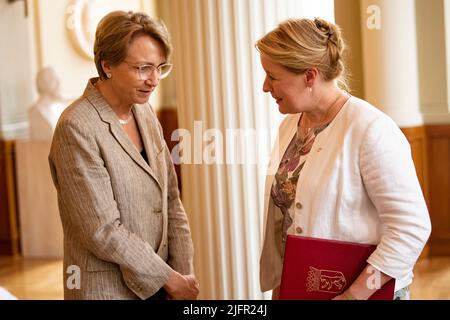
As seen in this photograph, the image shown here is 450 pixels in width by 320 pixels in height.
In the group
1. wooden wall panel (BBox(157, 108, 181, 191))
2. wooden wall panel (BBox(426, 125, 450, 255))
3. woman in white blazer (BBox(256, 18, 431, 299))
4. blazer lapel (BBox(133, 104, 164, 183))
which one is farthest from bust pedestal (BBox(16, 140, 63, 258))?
woman in white blazer (BBox(256, 18, 431, 299))

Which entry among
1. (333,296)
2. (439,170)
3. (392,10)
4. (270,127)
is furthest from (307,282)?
(439,170)

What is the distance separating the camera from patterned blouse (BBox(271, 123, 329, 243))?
75.2 inches

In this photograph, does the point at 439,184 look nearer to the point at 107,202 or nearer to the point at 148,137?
the point at 148,137

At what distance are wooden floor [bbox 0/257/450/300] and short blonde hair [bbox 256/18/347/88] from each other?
118 inches

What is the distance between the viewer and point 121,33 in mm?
1915

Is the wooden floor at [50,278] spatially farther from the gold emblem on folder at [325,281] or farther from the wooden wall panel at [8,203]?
the gold emblem on folder at [325,281]

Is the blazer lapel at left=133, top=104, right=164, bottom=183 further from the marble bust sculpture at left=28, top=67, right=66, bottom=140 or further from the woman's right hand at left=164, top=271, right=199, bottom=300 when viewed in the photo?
the marble bust sculpture at left=28, top=67, right=66, bottom=140

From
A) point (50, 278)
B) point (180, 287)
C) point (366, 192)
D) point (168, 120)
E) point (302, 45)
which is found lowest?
point (50, 278)

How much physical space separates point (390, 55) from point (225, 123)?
285 cm

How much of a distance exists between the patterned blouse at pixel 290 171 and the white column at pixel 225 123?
0.70m

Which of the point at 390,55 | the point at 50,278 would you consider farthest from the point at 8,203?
the point at 390,55

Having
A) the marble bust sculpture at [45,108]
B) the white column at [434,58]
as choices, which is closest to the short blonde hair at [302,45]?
the white column at [434,58]

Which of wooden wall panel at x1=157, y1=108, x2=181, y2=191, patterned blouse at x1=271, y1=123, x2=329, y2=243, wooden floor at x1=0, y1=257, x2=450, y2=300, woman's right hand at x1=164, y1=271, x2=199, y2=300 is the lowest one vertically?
wooden floor at x1=0, y1=257, x2=450, y2=300
